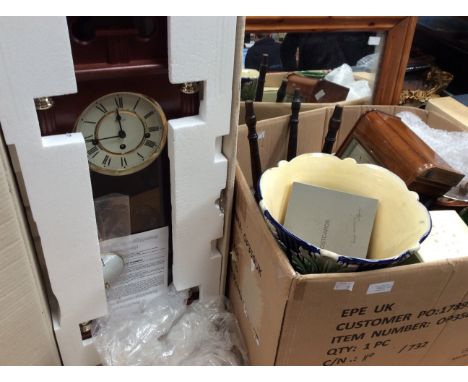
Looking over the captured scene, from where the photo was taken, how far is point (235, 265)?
962mm

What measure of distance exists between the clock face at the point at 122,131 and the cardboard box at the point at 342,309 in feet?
0.68

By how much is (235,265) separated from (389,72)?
662 millimetres

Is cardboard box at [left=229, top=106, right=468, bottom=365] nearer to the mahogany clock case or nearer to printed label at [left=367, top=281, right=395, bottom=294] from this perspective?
printed label at [left=367, top=281, right=395, bottom=294]

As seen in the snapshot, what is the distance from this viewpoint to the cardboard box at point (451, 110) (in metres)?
1.11

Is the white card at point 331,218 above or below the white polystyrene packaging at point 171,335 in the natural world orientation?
above

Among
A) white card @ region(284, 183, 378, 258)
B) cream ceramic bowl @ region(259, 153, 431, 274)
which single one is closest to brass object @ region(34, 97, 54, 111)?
cream ceramic bowl @ region(259, 153, 431, 274)

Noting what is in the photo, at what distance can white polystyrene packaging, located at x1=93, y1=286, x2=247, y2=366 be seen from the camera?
92 centimetres

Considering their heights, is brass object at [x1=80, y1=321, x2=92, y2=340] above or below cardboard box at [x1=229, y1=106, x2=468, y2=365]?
below

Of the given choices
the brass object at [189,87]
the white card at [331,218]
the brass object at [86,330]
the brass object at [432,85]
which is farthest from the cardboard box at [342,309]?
the brass object at [432,85]

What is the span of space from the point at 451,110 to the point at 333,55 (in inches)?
24.8

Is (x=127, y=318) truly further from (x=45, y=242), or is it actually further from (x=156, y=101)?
(x=156, y=101)

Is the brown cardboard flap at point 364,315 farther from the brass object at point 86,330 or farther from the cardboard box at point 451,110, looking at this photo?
the cardboard box at point 451,110

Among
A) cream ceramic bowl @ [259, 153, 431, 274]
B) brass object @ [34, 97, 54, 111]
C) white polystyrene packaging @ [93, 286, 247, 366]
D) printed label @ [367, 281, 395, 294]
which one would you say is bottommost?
white polystyrene packaging @ [93, 286, 247, 366]

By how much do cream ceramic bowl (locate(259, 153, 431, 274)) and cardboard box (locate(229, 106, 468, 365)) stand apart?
3 cm
